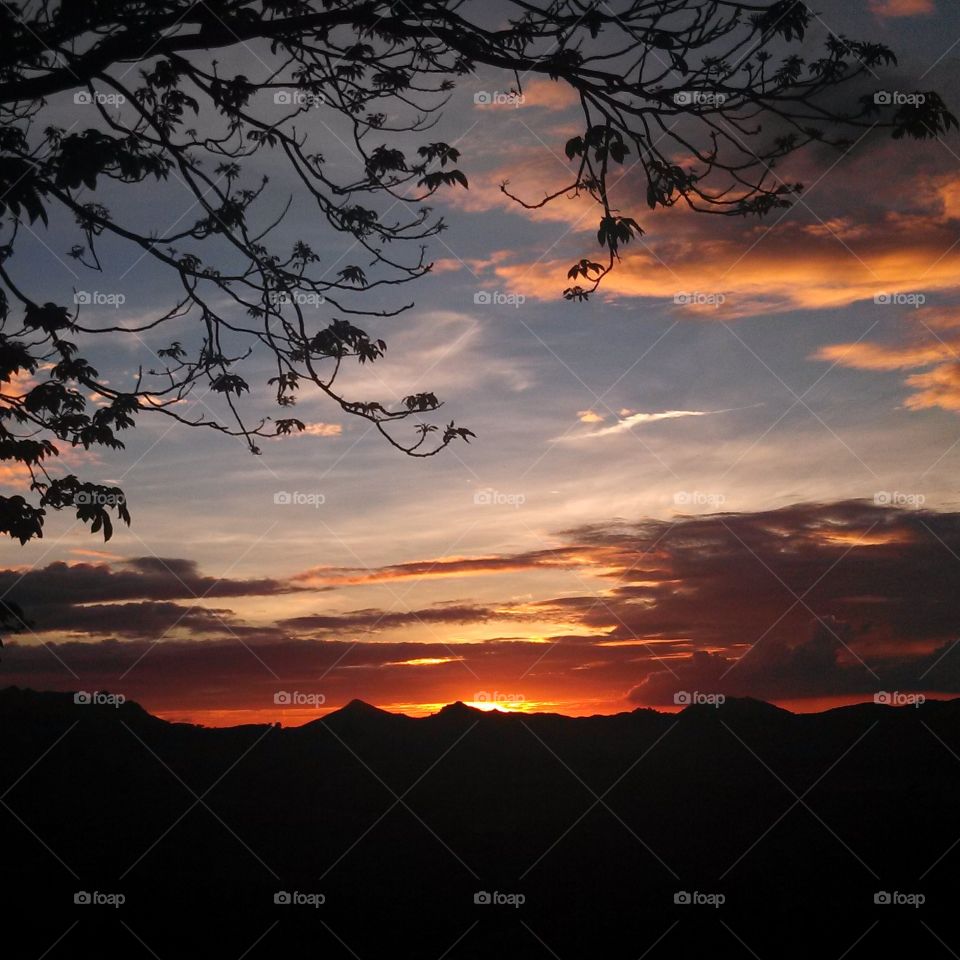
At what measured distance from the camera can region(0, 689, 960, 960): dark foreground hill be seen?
25.6 ft

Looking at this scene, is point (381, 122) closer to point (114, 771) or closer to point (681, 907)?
point (681, 907)

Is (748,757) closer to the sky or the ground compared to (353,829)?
closer to the sky

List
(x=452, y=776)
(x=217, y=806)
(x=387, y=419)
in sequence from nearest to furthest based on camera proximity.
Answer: (x=387, y=419) → (x=217, y=806) → (x=452, y=776)

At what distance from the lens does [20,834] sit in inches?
390

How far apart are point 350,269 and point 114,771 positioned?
28.3ft

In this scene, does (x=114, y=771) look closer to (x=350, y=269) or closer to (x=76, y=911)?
(x=76, y=911)

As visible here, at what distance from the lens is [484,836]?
10.0 meters

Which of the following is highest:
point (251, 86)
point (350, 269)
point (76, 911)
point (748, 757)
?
point (251, 86)

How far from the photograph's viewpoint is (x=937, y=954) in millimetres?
7398

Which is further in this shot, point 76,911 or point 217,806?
point 217,806

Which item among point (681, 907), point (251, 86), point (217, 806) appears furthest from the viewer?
point (217, 806)

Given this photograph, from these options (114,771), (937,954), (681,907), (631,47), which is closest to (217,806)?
(114,771)

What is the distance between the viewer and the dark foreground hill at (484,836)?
25.6ft

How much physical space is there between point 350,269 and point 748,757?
8.77 m
